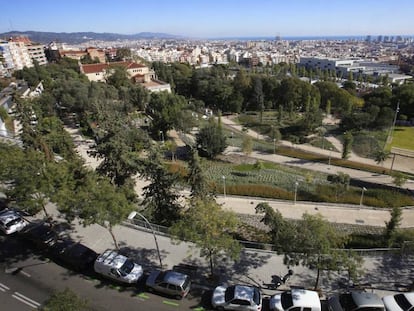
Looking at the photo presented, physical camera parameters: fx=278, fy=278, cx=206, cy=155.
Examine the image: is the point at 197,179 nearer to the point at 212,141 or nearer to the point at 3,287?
the point at 3,287

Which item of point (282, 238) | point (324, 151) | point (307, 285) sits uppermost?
point (282, 238)

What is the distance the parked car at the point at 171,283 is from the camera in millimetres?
15172

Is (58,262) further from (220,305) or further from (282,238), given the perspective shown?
(282,238)

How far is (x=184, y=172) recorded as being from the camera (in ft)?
110

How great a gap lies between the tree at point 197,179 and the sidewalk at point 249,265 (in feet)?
13.1

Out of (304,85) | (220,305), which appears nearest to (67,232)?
(220,305)

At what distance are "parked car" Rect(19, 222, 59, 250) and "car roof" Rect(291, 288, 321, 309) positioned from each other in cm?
1588

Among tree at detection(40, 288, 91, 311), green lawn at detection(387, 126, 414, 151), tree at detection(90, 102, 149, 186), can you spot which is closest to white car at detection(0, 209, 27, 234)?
tree at detection(90, 102, 149, 186)

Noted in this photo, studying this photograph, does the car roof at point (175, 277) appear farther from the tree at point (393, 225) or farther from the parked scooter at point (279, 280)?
the tree at point (393, 225)

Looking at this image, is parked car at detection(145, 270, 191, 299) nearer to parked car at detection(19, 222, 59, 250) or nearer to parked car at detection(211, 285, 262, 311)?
parked car at detection(211, 285, 262, 311)

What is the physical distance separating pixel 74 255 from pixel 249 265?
11.1 meters

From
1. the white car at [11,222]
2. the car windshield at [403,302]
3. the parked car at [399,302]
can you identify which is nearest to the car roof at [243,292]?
the parked car at [399,302]

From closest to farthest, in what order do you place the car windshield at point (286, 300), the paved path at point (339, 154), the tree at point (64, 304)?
the tree at point (64, 304) → the car windshield at point (286, 300) → the paved path at point (339, 154)

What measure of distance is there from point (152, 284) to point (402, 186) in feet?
94.9
